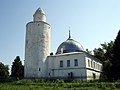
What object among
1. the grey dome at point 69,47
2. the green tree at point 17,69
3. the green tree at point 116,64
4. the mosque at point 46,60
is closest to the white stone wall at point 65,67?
the mosque at point 46,60

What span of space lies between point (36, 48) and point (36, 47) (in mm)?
188

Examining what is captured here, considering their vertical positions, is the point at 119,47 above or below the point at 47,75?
above

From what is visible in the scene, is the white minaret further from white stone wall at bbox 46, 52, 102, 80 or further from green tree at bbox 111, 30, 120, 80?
green tree at bbox 111, 30, 120, 80

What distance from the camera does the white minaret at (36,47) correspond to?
3728 centimetres

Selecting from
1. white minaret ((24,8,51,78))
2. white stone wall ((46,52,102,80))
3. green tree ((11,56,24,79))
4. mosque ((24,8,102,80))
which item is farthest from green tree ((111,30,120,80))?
green tree ((11,56,24,79))

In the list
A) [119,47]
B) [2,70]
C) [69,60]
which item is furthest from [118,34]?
[2,70]

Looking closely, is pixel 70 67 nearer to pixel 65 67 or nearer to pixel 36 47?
pixel 65 67

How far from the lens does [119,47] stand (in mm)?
30719

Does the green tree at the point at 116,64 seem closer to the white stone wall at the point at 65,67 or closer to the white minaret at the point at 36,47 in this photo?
the white stone wall at the point at 65,67

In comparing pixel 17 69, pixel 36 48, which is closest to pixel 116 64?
pixel 36 48

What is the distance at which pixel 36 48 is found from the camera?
37.8 m

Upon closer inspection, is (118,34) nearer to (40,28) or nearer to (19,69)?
(40,28)

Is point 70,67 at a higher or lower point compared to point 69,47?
lower

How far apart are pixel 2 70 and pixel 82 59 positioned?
36.3 m
